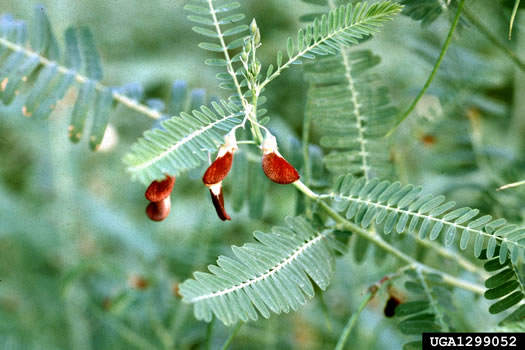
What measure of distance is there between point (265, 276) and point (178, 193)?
1.47 metres

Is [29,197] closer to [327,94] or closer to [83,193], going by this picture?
[83,193]

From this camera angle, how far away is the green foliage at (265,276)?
502mm

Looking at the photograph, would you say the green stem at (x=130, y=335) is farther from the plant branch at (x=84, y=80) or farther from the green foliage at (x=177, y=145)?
the green foliage at (x=177, y=145)

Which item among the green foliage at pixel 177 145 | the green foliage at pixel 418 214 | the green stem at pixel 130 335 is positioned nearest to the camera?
the green foliage at pixel 177 145

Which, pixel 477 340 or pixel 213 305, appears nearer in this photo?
pixel 213 305

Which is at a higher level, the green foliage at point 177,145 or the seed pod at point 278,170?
the green foliage at point 177,145

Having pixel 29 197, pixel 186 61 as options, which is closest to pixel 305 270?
pixel 29 197

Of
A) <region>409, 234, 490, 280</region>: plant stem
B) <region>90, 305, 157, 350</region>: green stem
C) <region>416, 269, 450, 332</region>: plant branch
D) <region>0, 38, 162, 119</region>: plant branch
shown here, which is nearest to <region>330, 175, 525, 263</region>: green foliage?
<region>416, 269, 450, 332</region>: plant branch

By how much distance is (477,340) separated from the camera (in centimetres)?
62

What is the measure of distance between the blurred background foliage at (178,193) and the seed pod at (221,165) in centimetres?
23

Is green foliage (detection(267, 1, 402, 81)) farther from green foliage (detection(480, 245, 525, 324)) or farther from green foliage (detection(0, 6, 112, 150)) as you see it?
green foliage (detection(0, 6, 112, 150))

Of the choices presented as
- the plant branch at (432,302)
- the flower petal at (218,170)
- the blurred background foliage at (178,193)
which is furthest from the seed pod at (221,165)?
the plant branch at (432,302)

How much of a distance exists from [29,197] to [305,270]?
5.21 feet

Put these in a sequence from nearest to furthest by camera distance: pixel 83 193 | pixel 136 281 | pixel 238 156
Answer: pixel 238 156
pixel 136 281
pixel 83 193
